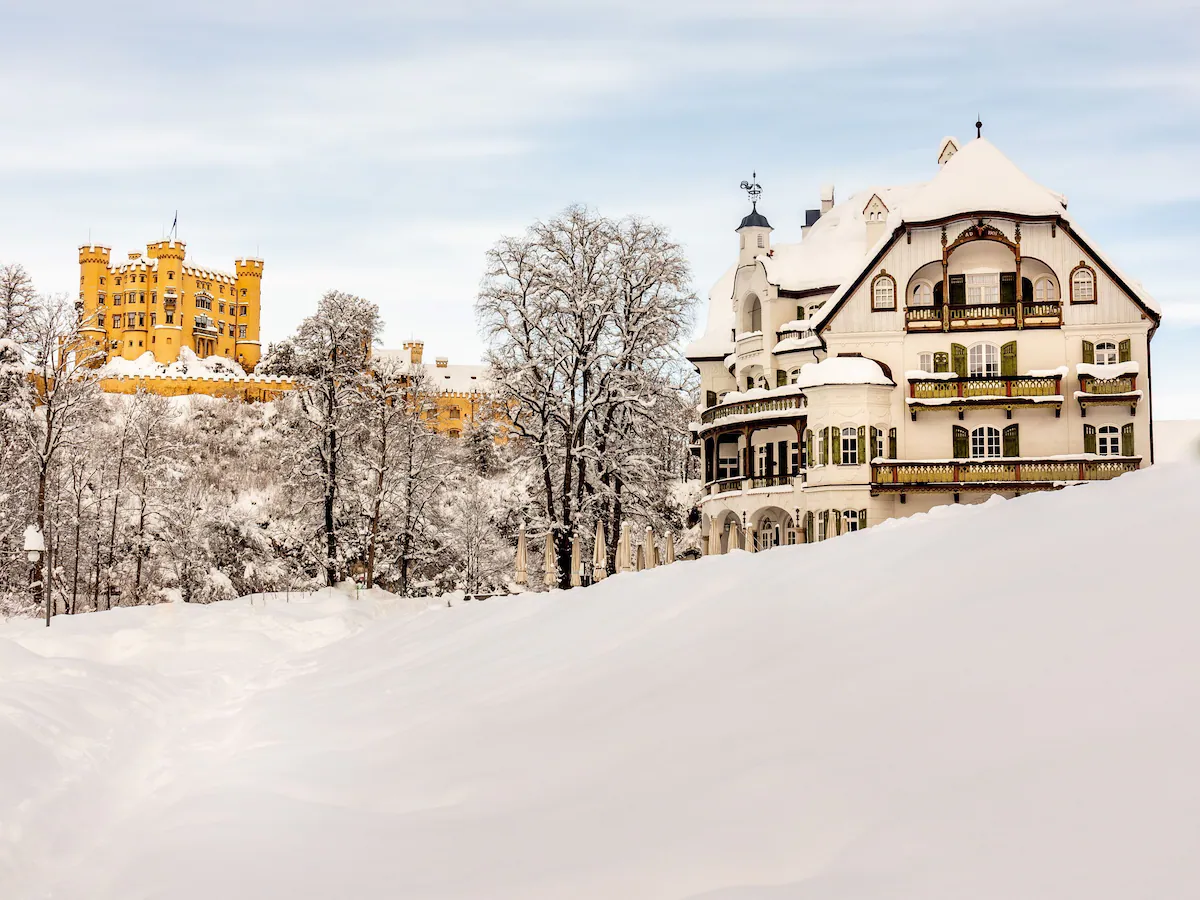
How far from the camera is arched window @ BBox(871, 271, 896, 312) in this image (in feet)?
131

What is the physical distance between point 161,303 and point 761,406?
87.0 meters

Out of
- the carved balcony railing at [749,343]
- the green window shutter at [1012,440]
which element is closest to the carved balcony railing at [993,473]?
the green window shutter at [1012,440]

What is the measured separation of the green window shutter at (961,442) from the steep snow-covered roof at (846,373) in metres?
2.75

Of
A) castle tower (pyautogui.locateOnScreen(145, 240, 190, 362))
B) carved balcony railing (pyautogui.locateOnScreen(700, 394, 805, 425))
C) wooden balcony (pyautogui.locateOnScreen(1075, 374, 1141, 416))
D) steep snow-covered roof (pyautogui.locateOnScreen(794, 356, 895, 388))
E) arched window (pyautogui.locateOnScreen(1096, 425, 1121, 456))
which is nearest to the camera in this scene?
wooden balcony (pyautogui.locateOnScreen(1075, 374, 1141, 416))

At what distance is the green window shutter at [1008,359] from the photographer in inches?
1543

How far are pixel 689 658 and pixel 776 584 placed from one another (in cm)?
196

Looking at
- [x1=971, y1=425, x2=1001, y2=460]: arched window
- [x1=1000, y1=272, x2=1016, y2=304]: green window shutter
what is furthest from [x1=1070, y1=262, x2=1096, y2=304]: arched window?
[x1=971, y1=425, x2=1001, y2=460]: arched window

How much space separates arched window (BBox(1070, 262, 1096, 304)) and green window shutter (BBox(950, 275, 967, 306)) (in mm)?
3478

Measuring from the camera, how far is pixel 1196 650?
21.4ft

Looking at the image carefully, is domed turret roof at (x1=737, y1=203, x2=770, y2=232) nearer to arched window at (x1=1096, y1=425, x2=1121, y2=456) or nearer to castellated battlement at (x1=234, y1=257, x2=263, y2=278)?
arched window at (x1=1096, y1=425, x2=1121, y2=456)

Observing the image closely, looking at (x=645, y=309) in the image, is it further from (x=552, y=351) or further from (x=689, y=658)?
(x=689, y=658)

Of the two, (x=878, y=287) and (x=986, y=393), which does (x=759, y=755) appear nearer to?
(x=986, y=393)

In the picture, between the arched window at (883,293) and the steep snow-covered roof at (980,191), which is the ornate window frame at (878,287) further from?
the steep snow-covered roof at (980,191)

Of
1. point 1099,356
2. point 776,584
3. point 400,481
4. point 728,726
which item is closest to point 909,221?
point 1099,356
